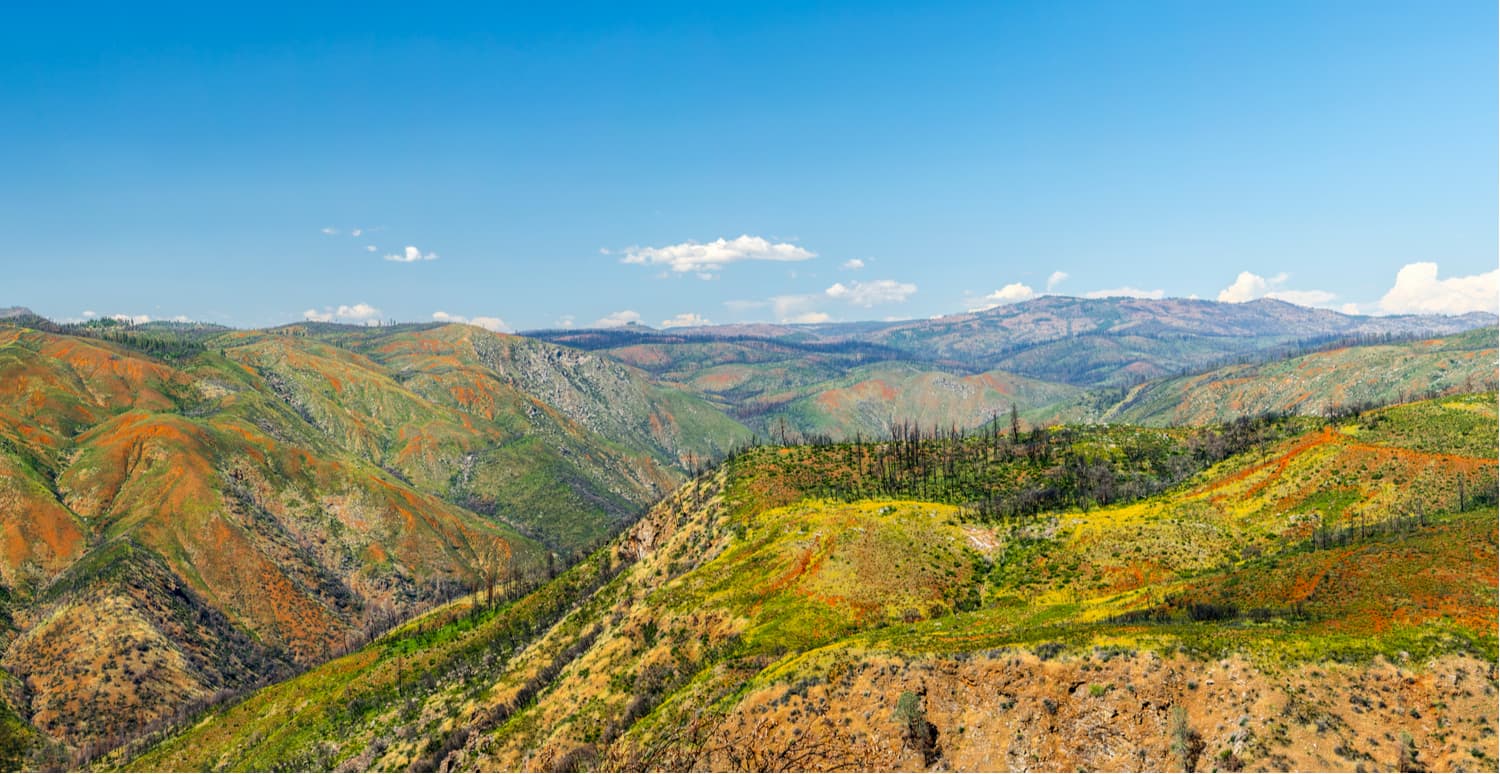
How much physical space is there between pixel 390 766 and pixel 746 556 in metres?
65.3

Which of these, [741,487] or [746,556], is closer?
[746,556]

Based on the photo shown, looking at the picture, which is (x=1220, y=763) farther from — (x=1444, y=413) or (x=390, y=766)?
(x=1444, y=413)

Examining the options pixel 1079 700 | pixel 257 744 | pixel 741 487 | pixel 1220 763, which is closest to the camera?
pixel 1220 763

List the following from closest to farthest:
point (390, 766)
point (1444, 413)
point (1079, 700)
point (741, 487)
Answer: point (1079, 700) → point (390, 766) → point (1444, 413) → point (741, 487)

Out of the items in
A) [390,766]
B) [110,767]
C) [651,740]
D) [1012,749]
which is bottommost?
[110,767]

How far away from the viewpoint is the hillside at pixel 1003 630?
162 feet

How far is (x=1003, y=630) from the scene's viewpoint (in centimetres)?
6962

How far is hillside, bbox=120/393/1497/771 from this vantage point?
4947 cm

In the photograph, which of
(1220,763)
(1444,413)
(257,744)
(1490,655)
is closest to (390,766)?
(257,744)

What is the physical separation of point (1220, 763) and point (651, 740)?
44124mm

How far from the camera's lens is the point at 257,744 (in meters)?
159

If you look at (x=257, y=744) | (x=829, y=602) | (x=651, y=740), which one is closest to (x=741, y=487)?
(x=829, y=602)

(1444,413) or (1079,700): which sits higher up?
(1444,413)

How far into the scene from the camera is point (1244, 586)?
7162cm
